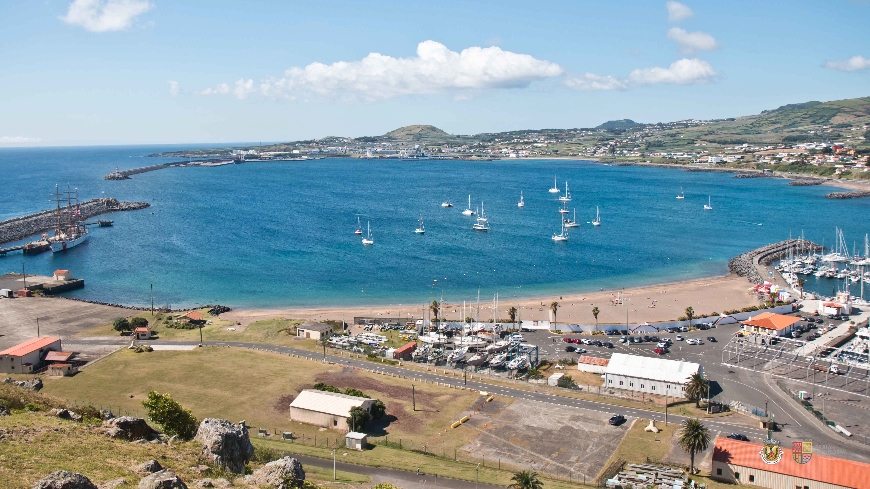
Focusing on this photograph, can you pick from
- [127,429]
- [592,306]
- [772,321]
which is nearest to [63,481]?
[127,429]

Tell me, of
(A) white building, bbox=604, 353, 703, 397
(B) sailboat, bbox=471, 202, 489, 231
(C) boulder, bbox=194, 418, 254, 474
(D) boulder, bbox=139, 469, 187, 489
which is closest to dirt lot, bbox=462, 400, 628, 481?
(A) white building, bbox=604, 353, 703, 397

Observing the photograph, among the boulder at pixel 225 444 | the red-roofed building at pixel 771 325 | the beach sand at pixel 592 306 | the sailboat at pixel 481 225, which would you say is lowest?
the beach sand at pixel 592 306

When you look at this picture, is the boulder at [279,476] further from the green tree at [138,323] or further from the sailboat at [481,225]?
the sailboat at [481,225]

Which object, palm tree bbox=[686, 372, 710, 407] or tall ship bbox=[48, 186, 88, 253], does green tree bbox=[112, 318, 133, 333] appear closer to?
palm tree bbox=[686, 372, 710, 407]

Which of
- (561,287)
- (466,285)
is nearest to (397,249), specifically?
(466,285)

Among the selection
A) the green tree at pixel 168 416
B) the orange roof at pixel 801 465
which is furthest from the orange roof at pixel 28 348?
the orange roof at pixel 801 465

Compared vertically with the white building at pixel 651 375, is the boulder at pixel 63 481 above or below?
above

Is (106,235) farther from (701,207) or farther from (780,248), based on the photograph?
(701,207)

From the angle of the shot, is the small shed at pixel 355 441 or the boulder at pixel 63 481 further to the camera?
the small shed at pixel 355 441
